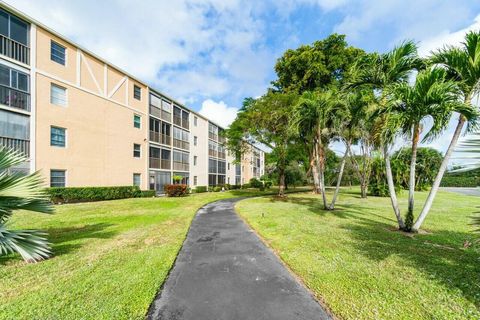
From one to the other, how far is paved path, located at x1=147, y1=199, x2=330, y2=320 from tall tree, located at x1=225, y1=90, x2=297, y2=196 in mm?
14191

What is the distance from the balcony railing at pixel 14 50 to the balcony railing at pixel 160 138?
1136cm

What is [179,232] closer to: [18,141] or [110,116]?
[18,141]

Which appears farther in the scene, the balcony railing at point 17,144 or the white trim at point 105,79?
the white trim at point 105,79

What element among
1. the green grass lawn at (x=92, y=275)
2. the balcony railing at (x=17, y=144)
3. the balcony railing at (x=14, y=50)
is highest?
the balcony railing at (x=14, y=50)

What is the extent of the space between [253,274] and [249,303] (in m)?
1.08

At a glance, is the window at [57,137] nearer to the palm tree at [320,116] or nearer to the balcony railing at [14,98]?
the balcony railing at [14,98]

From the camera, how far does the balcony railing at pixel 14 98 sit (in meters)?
12.9

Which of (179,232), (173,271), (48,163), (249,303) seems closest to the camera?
(249,303)

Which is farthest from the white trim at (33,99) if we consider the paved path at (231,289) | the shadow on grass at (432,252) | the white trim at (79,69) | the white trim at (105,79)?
the shadow on grass at (432,252)

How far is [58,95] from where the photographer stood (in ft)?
51.6

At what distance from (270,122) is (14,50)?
17589mm

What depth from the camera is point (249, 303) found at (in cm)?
357

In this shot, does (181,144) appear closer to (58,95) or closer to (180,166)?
(180,166)

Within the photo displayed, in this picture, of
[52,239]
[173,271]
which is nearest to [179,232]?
[173,271]
